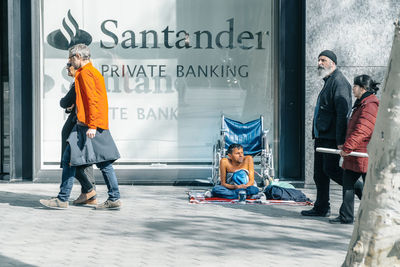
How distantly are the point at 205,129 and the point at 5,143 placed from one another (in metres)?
3.15

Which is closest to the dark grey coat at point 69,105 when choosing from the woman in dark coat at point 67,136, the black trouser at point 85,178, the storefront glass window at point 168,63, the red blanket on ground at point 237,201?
the woman in dark coat at point 67,136

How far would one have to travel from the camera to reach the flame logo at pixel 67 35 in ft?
38.0

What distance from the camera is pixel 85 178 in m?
9.16

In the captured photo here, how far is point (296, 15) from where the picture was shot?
438 inches

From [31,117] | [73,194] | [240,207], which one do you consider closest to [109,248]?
[240,207]

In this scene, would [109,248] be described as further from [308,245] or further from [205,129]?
[205,129]

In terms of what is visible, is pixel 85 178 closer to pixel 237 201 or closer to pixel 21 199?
pixel 21 199

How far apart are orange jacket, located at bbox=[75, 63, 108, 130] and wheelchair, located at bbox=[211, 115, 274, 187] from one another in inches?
97.4

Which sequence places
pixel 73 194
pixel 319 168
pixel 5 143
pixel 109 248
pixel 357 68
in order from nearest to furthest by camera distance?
pixel 109 248, pixel 319 168, pixel 73 194, pixel 357 68, pixel 5 143

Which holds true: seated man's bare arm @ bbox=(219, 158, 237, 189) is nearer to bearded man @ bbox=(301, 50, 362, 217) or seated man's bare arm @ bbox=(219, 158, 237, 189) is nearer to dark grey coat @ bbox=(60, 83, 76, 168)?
bearded man @ bbox=(301, 50, 362, 217)

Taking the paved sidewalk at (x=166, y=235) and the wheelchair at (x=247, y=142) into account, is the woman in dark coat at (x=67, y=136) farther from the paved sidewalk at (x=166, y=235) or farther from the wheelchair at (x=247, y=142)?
the wheelchair at (x=247, y=142)

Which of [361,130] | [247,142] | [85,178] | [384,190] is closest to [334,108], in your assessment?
[361,130]

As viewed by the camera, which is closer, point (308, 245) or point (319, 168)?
point (308, 245)

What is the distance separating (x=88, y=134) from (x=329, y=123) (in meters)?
2.76
